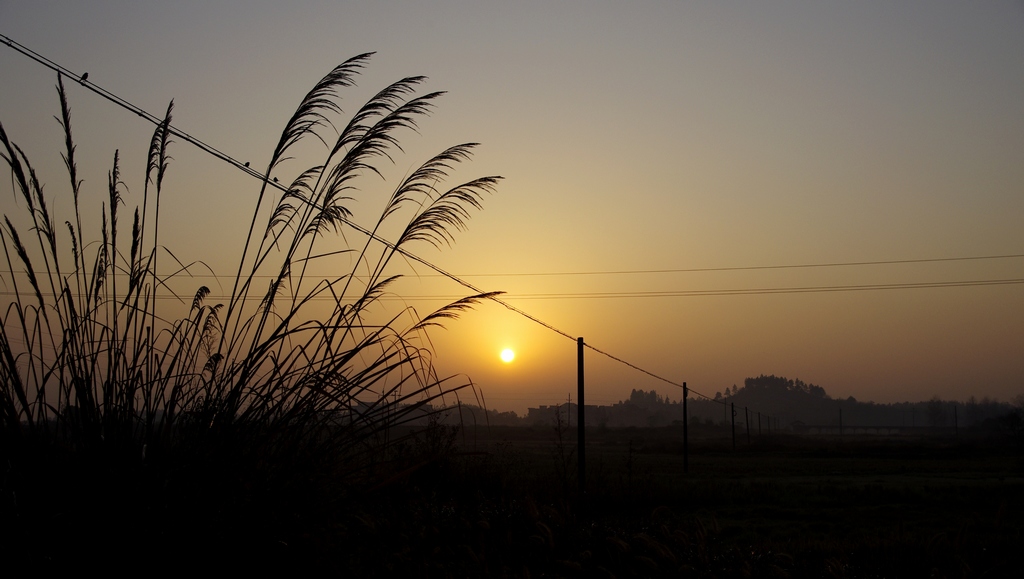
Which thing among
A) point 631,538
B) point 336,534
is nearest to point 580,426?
point 631,538

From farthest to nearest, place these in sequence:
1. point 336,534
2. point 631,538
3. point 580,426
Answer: point 580,426 → point 631,538 → point 336,534

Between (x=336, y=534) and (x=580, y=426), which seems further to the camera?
(x=580, y=426)

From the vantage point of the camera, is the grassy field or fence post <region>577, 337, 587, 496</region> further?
fence post <region>577, 337, 587, 496</region>

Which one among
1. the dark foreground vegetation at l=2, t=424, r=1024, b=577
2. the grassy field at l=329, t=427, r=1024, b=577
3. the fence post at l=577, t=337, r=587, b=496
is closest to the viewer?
the dark foreground vegetation at l=2, t=424, r=1024, b=577

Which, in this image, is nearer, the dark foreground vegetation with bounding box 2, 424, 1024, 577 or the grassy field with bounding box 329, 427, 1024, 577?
the dark foreground vegetation with bounding box 2, 424, 1024, 577

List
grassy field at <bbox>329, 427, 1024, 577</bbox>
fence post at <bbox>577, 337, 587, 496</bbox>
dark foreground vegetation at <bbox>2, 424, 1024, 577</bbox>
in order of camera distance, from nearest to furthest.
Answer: dark foreground vegetation at <bbox>2, 424, 1024, 577</bbox>, grassy field at <bbox>329, 427, 1024, 577</bbox>, fence post at <bbox>577, 337, 587, 496</bbox>

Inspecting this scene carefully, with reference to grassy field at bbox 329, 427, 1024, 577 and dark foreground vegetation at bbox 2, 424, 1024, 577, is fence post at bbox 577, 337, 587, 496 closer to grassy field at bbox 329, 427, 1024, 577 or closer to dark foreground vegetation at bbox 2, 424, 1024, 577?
grassy field at bbox 329, 427, 1024, 577

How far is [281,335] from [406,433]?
69 cm

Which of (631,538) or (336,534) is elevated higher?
(336,534)

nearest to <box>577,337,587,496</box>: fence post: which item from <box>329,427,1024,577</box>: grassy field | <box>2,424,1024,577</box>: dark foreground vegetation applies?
<box>329,427,1024,577</box>: grassy field

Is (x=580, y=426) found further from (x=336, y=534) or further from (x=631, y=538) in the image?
(x=336, y=534)

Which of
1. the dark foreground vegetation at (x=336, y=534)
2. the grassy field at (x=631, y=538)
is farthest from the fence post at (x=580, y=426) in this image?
the dark foreground vegetation at (x=336, y=534)

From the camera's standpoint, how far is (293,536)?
2715 millimetres

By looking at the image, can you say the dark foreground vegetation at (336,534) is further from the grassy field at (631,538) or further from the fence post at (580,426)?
the fence post at (580,426)
